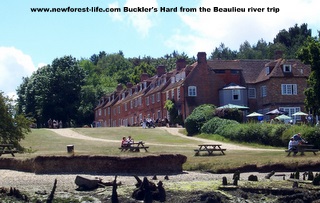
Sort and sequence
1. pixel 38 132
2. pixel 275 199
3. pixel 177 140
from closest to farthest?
pixel 275 199 < pixel 177 140 < pixel 38 132

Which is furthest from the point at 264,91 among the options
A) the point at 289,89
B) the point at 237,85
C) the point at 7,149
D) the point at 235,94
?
the point at 7,149

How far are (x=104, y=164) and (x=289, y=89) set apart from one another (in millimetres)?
49792

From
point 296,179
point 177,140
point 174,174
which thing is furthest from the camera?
point 177,140

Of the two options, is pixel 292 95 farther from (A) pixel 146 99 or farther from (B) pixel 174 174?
(B) pixel 174 174

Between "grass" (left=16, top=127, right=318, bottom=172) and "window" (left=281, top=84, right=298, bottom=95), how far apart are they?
1770 centimetres

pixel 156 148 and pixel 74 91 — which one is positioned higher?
pixel 74 91

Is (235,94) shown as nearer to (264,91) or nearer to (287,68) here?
(264,91)

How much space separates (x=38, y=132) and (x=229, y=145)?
76.9 feet

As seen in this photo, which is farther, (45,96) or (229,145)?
(45,96)

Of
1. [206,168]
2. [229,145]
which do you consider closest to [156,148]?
[229,145]

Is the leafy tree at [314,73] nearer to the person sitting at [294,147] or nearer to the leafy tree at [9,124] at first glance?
the person sitting at [294,147]

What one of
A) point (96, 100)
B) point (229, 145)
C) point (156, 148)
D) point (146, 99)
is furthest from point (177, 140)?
point (96, 100)

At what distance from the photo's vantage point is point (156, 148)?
2106 inches

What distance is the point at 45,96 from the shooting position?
106 m
